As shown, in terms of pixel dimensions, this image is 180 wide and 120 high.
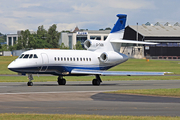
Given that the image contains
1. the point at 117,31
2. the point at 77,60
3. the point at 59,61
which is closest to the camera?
the point at 59,61

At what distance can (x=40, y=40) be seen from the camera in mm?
149750

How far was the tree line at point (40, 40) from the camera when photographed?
483ft

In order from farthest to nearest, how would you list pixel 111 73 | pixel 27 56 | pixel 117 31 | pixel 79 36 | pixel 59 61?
pixel 79 36
pixel 117 31
pixel 59 61
pixel 111 73
pixel 27 56

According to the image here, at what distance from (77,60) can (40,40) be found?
11305 centimetres

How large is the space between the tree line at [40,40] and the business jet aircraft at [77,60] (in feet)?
340

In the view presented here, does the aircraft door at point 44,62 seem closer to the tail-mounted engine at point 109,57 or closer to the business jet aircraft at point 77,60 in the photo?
the business jet aircraft at point 77,60

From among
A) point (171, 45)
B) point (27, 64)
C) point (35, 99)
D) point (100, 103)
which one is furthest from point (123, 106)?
point (171, 45)

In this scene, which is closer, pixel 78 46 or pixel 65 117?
pixel 65 117

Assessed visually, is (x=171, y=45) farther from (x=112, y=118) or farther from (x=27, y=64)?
(x=112, y=118)

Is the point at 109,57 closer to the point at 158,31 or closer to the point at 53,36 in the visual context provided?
the point at 158,31

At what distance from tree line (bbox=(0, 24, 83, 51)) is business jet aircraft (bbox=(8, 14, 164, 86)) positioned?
4085 inches

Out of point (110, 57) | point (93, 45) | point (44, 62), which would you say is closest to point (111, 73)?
point (110, 57)

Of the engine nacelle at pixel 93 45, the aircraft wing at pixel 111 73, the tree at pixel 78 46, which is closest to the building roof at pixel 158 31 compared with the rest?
the tree at pixel 78 46

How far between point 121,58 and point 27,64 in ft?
39.9
